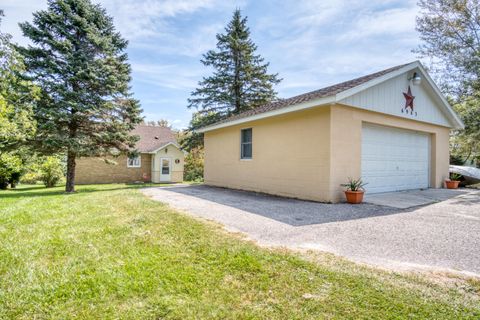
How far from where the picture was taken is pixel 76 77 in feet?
36.8

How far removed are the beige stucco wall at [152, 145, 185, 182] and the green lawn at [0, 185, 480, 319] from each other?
55.4 ft

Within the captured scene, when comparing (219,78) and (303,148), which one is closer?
(303,148)

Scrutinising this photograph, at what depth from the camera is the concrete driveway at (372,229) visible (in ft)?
10.2

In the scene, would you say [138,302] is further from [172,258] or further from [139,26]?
[139,26]

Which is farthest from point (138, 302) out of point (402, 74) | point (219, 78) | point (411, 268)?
point (219, 78)

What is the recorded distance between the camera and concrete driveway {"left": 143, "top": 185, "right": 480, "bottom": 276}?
10.2ft

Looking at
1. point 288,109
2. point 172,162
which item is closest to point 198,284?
point 288,109

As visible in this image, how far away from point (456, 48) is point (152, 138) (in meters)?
21.9

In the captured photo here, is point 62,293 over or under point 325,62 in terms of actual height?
under

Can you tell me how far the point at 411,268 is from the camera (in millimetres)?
2791

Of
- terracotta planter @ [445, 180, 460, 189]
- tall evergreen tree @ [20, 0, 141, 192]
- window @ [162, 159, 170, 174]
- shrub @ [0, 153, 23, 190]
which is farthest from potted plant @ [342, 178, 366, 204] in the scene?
shrub @ [0, 153, 23, 190]

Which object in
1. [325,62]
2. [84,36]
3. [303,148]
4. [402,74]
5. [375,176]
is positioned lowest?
[375,176]

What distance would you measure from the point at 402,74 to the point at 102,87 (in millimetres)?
12351

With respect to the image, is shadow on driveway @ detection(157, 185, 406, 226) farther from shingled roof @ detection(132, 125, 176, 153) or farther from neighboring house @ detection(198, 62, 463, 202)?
shingled roof @ detection(132, 125, 176, 153)
